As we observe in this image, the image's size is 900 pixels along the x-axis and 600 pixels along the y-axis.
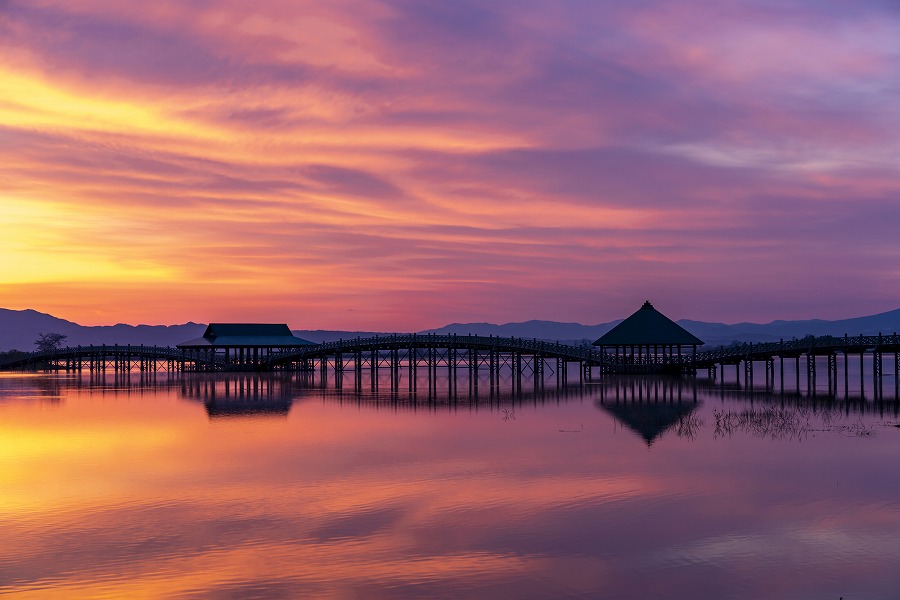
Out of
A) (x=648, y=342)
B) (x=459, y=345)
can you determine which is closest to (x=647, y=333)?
(x=648, y=342)

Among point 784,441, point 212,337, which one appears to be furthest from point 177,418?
point 212,337

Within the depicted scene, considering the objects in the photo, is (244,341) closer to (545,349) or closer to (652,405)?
(545,349)

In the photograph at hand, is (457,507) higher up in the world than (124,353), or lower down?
lower down

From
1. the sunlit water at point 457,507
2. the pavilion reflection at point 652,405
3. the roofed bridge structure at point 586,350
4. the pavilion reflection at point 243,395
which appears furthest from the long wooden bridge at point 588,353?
the sunlit water at point 457,507

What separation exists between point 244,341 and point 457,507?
3176 inches

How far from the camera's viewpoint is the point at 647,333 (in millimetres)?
77125

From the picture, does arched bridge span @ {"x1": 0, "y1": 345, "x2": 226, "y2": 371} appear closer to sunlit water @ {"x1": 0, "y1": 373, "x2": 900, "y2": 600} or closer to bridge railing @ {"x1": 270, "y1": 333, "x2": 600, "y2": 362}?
bridge railing @ {"x1": 270, "y1": 333, "x2": 600, "y2": 362}

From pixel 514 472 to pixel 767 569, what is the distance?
10.9 meters

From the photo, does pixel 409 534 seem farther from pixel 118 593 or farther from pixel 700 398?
pixel 700 398

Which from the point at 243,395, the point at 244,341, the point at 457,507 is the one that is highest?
the point at 244,341

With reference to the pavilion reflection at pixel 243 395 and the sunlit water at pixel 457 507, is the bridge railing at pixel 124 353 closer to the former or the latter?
the pavilion reflection at pixel 243 395

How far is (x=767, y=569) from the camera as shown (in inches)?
601

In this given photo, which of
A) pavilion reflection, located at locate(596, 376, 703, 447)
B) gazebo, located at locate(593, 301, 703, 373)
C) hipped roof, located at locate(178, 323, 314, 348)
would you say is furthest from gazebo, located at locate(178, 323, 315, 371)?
pavilion reflection, located at locate(596, 376, 703, 447)

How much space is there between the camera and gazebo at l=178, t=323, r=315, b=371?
9788cm
